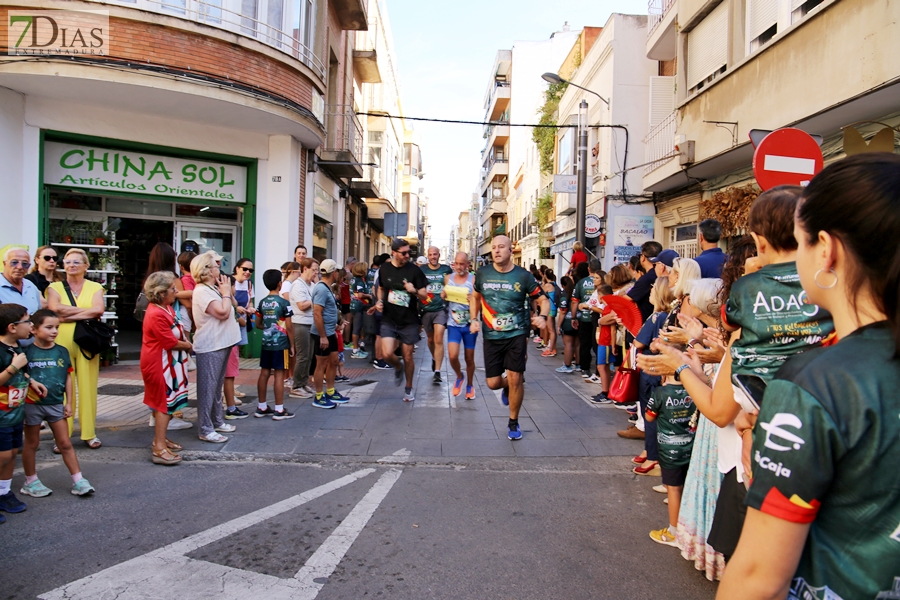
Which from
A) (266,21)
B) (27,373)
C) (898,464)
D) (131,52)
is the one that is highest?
(266,21)

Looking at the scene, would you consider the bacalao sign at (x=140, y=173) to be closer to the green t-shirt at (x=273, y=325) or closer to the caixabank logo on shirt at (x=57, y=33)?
the caixabank logo on shirt at (x=57, y=33)

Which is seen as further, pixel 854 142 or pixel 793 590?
pixel 854 142

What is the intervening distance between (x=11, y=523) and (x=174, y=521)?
103 centimetres

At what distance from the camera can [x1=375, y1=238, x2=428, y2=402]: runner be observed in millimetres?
8094

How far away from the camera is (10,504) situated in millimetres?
4215

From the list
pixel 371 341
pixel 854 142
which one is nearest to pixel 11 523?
pixel 854 142

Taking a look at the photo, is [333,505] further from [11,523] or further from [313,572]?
[11,523]

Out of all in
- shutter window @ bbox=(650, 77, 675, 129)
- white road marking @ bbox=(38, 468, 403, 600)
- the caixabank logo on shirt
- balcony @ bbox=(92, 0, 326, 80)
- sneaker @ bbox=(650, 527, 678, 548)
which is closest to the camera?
white road marking @ bbox=(38, 468, 403, 600)

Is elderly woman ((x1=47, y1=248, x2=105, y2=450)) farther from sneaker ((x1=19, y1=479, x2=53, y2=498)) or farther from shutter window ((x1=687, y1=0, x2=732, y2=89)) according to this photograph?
shutter window ((x1=687, y1=0, x2=732, y2=89))

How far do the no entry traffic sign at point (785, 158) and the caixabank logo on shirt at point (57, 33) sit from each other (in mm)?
8838

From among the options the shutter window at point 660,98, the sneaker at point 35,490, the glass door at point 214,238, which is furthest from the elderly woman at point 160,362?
the shutter window at point 660,98

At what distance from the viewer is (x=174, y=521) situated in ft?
13.6

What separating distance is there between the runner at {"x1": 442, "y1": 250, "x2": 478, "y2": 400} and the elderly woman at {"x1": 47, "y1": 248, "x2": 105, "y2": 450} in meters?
4.07

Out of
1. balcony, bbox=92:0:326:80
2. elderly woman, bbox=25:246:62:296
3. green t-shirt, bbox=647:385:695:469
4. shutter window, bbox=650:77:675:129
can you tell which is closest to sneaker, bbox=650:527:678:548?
green t-shirt, bbox=647:385:695:469
